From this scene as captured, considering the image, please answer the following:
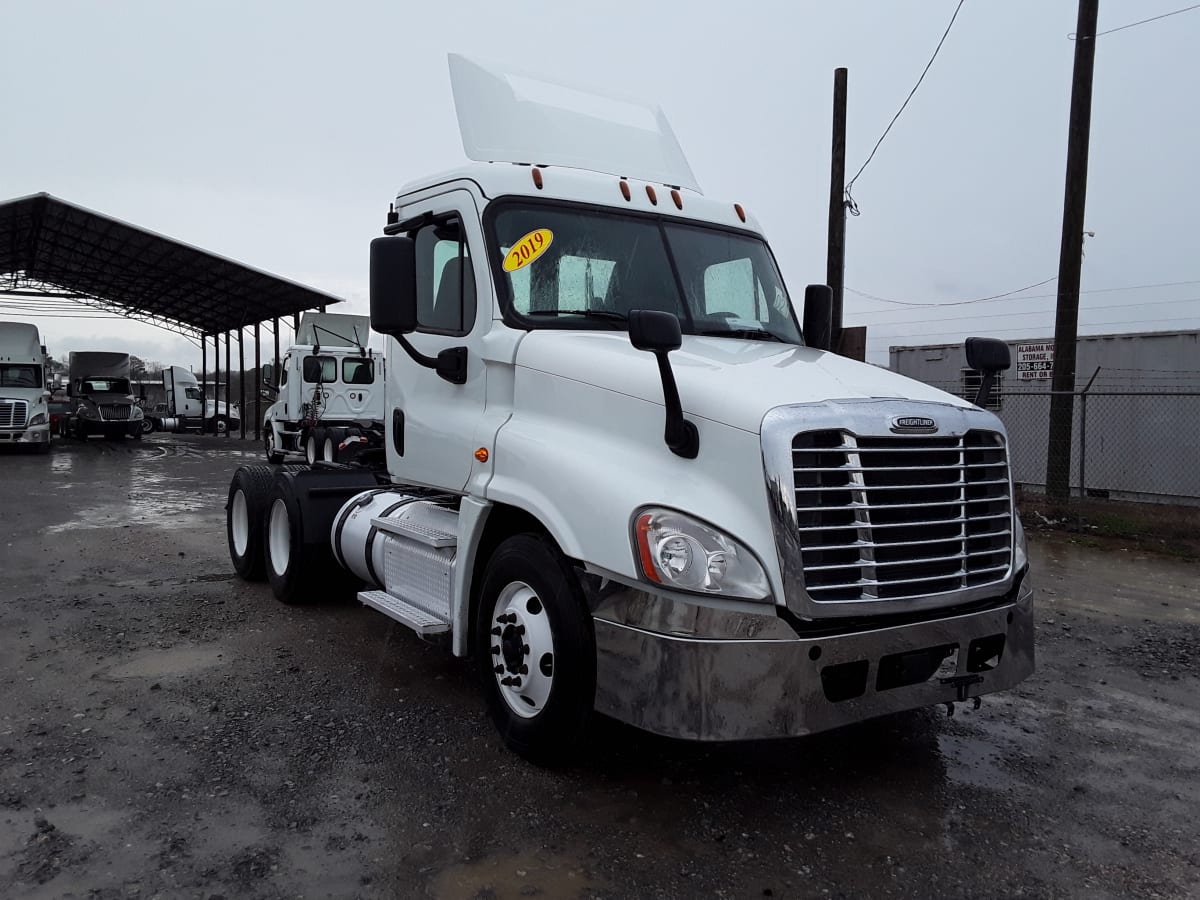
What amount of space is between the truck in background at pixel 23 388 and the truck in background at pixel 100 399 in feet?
21.4

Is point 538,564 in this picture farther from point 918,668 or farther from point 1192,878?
point 1192,878

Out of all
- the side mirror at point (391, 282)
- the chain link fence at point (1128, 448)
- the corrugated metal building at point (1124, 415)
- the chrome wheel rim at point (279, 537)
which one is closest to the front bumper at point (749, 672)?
the side mirror at point (391, 282)

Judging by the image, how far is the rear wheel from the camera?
7.60 m

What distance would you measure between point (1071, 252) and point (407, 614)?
11088 millimetres

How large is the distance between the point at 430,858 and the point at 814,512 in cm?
190

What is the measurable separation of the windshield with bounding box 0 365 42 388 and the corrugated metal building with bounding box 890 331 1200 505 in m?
24.0

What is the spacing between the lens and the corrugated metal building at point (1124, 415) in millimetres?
15234

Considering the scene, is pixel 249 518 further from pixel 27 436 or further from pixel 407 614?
pixel 27 436

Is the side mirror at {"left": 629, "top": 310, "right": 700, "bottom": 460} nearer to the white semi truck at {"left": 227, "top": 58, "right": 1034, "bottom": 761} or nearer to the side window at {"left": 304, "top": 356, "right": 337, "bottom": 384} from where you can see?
the white semi truck at {"left": 227, "top": 58, "right": 1034, "bottom": 761}

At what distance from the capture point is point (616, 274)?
4695mm

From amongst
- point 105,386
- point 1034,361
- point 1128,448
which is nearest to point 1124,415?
point 1128,448

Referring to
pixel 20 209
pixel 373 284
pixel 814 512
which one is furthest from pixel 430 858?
pixel 20 209

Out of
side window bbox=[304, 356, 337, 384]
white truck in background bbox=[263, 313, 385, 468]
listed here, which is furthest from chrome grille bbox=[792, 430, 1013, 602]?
side window bbox=[304, 356, 337, 384]

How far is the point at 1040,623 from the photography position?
693 cm
